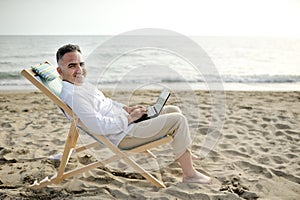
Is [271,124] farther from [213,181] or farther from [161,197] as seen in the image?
[161,197]

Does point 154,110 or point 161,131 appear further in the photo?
point 154,110

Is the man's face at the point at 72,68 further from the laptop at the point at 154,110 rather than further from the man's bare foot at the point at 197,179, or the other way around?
the man's bare foot at the point at 197,179

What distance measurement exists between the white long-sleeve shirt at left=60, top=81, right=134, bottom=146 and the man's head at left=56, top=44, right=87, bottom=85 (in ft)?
0.29

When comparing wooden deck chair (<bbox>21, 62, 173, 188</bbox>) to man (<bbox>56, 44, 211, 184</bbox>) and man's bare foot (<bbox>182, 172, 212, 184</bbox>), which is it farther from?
man's bare foot (<bbox>182, 172, 212, 184</bbox>)

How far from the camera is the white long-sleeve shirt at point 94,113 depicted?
8.58 ft

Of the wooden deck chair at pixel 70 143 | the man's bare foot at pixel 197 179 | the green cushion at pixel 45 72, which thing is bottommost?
the man's bare foot at pixel 197 179

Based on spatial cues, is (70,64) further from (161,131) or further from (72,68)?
(161,131)

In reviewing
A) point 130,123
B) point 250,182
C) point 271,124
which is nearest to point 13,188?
point 130,123

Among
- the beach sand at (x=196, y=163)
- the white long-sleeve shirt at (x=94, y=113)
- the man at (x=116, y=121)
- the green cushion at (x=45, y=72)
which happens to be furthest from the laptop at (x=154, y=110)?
the green cushion at (x=45, y=72)

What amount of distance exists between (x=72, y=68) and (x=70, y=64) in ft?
0.13

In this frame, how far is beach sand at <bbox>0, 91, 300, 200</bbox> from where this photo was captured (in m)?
2.77

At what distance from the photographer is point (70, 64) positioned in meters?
2.87

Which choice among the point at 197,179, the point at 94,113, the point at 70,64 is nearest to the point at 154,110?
the point at 94,113

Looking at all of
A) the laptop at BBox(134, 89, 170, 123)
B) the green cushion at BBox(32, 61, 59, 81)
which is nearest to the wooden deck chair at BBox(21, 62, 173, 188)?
the green cushion at BBox(32, 61, 59, 81)
